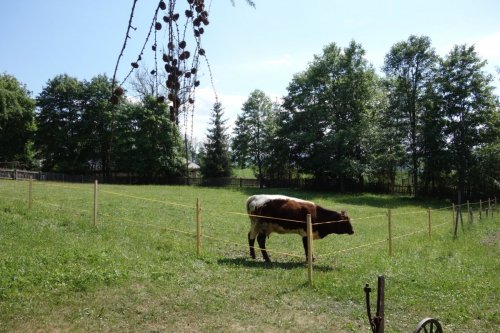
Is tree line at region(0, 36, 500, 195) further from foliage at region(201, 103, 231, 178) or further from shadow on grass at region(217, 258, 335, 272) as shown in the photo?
shadow on grass at region(217, 258, 335, 272)

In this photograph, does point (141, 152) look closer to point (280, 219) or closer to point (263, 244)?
point (263, 244)

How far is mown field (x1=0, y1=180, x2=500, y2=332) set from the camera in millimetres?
6980

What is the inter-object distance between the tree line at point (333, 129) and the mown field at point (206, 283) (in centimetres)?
2581

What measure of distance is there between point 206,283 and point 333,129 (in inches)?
1486

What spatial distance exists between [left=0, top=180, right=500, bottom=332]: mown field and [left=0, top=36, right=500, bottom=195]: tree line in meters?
25.8

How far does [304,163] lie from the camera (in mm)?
46656

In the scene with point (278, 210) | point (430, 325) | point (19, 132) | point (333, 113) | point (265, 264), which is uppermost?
point (333, 113)

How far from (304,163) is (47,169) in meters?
32.8

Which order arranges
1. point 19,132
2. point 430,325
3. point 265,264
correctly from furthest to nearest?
point 19,132
point 265,264
point 430,325

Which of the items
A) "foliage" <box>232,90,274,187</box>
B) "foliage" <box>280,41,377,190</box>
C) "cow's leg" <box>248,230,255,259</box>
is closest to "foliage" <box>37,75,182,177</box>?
"foliage" <box>232,90,274,187</box>

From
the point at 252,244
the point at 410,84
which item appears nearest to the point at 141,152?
the point at 410,84

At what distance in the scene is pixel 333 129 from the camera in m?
44.8

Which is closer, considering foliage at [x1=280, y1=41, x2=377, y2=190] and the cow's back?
the cow's back

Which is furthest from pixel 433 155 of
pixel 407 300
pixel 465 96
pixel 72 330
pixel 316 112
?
pixel 72 330
